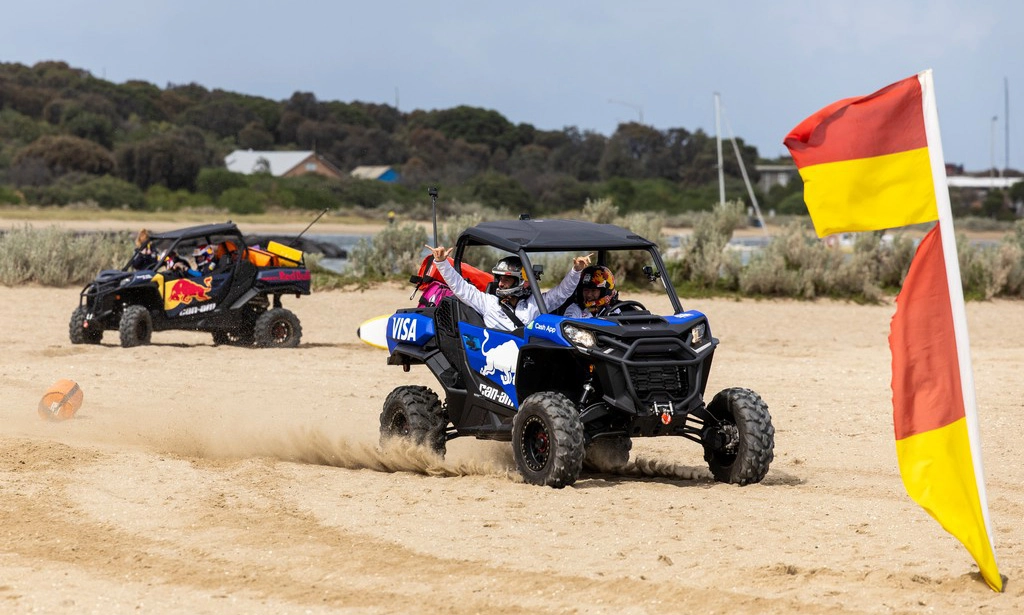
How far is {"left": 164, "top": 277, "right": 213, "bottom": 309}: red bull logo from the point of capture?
58.6ft

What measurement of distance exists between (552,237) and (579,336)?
803 millimetres

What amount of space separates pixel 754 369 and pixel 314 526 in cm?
943

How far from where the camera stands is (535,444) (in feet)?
29.3

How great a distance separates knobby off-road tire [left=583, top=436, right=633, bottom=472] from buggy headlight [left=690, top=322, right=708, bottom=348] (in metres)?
1.02

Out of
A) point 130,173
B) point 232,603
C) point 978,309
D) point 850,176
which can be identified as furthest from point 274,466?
point 130,173

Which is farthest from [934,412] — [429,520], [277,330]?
[277,330]

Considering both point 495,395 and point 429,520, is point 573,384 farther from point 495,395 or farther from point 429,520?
point 429,520

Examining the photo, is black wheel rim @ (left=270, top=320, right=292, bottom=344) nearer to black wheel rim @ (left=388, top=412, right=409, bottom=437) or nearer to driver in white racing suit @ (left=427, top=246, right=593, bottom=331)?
black wheel rim @ (left=388, top=412, right=409, bottom=437)

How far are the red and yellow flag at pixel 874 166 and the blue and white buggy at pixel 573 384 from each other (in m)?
2.27

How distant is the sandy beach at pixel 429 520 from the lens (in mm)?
6355

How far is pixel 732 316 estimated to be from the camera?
2270cm

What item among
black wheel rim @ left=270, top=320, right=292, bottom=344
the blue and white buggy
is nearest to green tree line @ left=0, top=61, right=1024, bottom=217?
black wheel rim @ left=270, top=320, right=292, bottom=344

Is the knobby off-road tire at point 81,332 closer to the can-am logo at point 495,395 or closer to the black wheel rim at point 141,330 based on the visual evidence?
the black wheel rim at point 141,330

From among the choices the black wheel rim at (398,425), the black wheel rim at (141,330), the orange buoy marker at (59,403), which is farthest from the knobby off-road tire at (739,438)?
the black wheel rim at (141,330)
